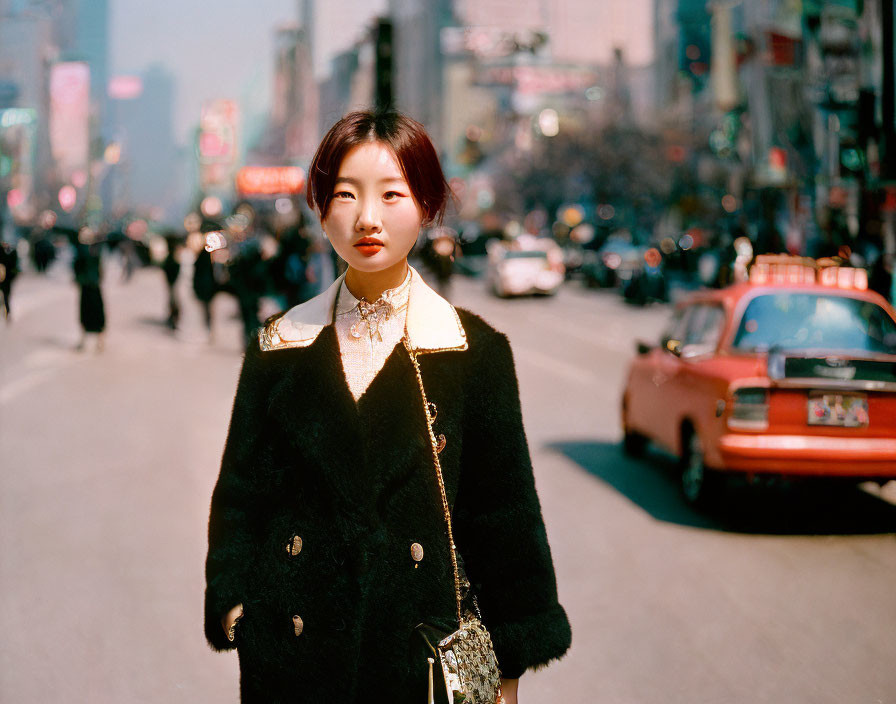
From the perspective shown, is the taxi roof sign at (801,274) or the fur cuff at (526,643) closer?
the fur cuff at (526,643)

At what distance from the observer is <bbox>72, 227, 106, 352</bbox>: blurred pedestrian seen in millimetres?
20047

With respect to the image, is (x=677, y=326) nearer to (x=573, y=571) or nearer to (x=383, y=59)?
(x=573, y=571)

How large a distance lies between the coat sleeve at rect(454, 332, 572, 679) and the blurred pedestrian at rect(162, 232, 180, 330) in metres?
21.7

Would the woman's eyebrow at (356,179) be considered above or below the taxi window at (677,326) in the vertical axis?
above

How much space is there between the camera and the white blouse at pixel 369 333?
102 inches

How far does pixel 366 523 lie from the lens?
2441 millimetres

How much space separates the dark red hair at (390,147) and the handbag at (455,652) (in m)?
0.32

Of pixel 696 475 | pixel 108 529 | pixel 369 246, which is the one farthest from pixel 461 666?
pixel 696 475

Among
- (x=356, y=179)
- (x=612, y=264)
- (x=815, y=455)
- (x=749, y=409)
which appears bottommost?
(x=612, y=264)

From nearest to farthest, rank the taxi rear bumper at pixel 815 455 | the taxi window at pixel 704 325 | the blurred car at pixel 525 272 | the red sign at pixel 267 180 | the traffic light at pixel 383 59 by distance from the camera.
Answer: the taxi rear bumper at pixel 815 455, the taxi window at pixel 704 325, the traffic light at pixel 383 59, the blurred car at pixel 525 272, the red sign at pixel 267 180

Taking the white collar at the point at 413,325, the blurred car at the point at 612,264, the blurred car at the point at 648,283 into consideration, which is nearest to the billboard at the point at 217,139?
the blurred car at the point at 612,264

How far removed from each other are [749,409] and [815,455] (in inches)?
19.3

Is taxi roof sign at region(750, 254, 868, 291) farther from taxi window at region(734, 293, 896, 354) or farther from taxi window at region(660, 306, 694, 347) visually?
taxi window at region(660, 306, 694, 347)

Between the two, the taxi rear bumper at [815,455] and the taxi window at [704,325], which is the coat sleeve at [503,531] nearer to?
the taxi rear bumper at [815,455]
